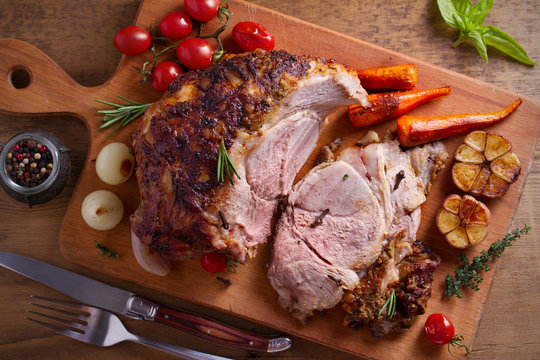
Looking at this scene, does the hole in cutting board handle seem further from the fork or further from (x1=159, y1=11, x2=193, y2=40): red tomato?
the fork

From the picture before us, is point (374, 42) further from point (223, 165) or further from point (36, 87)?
point (36, 87)

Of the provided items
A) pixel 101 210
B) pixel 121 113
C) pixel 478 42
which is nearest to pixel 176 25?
pixel 121 113

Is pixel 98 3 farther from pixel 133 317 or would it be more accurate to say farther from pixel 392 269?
pixel 392 269

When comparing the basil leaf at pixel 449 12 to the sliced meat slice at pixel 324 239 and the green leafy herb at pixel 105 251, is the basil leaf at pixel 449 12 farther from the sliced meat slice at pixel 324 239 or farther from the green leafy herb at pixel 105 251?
the green leafy herb at pixel 105 251

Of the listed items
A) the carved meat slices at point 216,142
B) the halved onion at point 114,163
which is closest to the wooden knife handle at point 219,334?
the carved meat slices at point 216,142

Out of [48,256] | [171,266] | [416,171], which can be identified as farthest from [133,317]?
[416,171]
